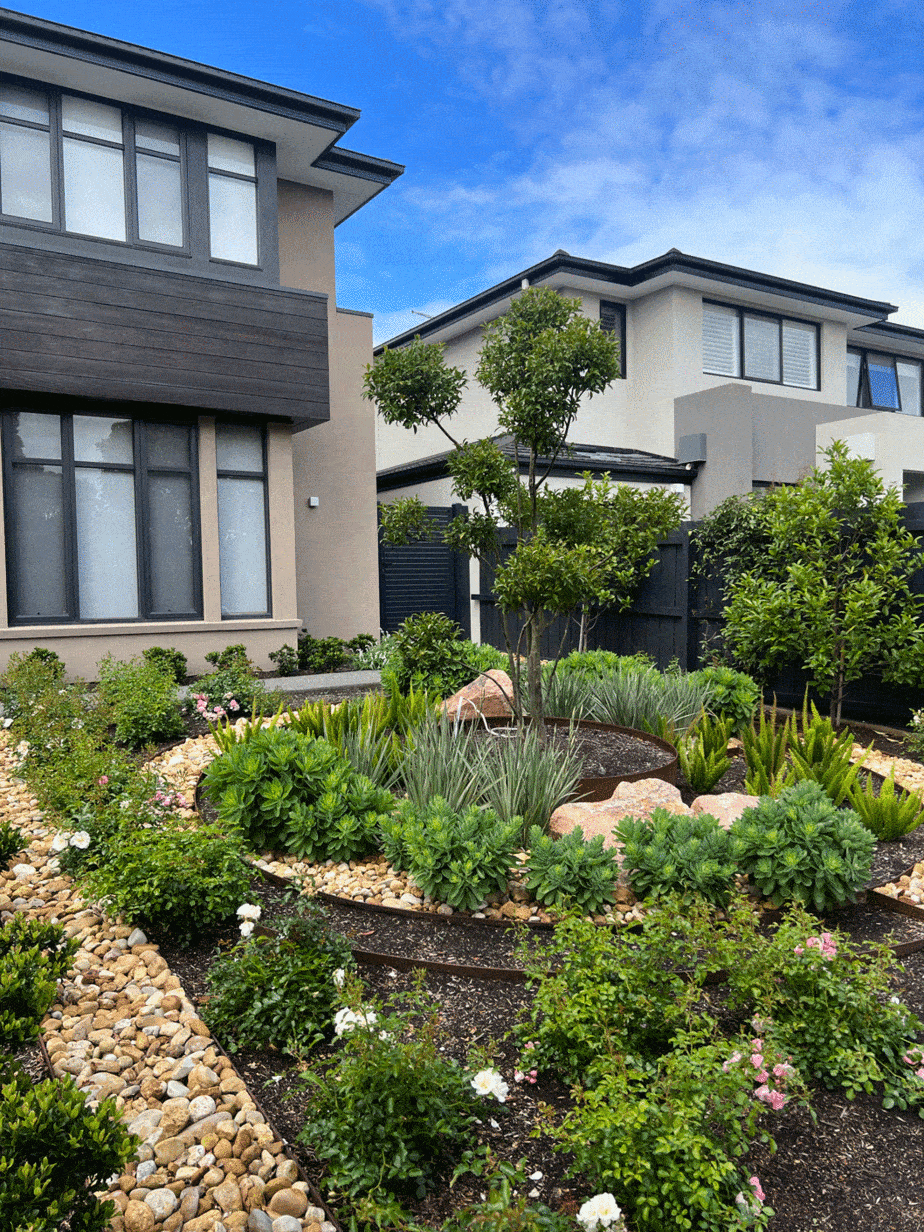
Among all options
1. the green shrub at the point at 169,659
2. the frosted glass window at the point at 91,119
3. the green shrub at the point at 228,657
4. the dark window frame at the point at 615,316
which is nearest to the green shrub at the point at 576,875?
the green shrub at the point at 169,659

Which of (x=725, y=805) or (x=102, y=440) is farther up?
(x=102, y=440)

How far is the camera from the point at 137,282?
9406 mm

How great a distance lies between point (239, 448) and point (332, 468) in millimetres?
1867

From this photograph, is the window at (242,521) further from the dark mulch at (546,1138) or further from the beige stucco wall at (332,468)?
the dark mulch at (546,1138)

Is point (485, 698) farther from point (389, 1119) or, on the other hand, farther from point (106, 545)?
point (106, 545)

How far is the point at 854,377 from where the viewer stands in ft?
67.9

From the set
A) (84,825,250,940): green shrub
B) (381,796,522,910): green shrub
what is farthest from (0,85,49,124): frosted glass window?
(381,796,522,910): green shrub

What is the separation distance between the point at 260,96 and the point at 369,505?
5.32 m

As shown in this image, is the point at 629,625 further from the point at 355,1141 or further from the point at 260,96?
the point at 355,1141

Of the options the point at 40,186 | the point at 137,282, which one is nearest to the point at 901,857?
the point at 137,282

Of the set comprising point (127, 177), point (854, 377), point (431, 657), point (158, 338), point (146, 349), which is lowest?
point (431, 657)

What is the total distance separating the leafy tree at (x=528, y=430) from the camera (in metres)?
5.21

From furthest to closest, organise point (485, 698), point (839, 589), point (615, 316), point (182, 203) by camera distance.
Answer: point (615, 316), point (182, 203), point (839, 589), point (485, 698)

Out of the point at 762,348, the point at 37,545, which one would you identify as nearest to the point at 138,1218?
the point at 37,545
